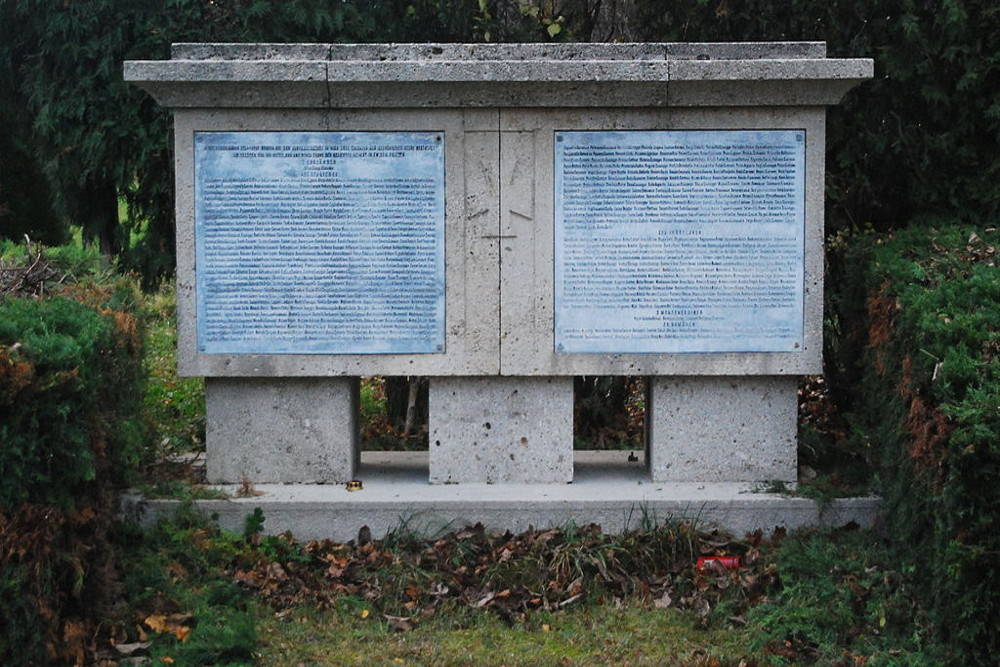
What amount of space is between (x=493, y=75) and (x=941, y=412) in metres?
2.87

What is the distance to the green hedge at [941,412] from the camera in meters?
4.29

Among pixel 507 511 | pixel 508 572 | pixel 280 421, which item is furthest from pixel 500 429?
pixel 280 421

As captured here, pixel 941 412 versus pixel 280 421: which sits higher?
pixel 941 412

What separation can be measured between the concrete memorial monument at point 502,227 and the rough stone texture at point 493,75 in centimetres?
2

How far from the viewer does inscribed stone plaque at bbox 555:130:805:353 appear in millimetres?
6410

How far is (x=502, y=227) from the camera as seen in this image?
6.43 m

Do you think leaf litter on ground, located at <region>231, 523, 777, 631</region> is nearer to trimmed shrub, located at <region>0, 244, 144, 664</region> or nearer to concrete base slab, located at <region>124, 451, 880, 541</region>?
concrete base slab, located at <region>124, 451, 880, 541</region>

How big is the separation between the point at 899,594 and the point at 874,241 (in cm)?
251

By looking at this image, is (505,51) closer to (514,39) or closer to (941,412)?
(514,39)

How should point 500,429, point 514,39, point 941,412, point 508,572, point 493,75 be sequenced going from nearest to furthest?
point 941,412 < point 508,572 < point 493,75 < point 500,429 < point 514,39

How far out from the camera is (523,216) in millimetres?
6414

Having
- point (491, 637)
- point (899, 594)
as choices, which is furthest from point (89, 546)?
point (899, 594)

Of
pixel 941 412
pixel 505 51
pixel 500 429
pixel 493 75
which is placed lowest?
pixel 500 429

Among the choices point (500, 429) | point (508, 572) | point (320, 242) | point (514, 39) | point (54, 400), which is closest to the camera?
point (54, 400)
